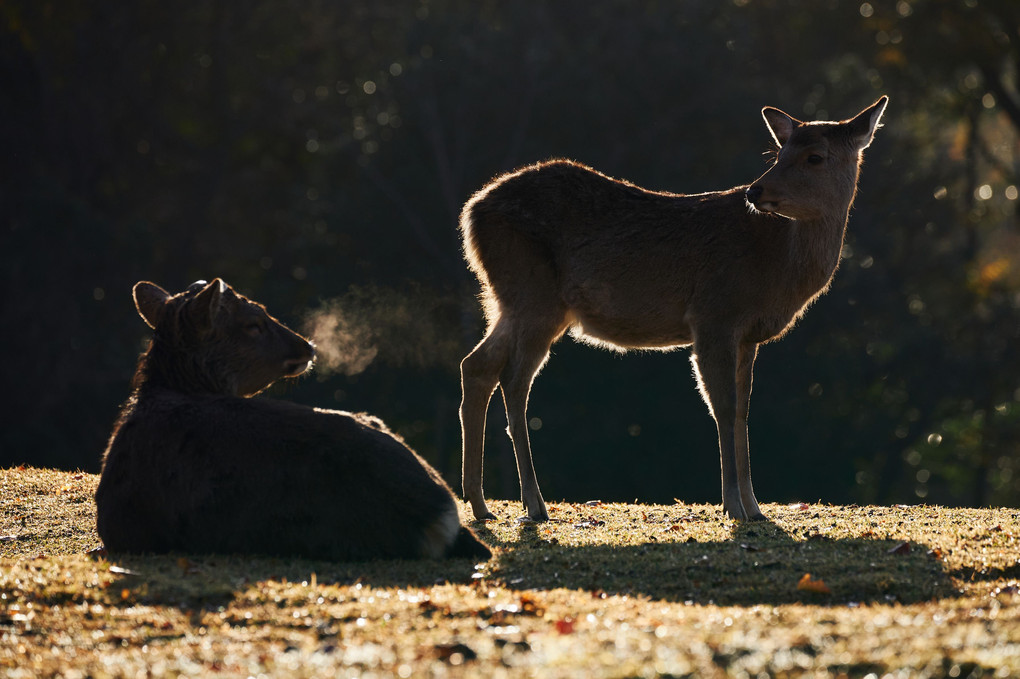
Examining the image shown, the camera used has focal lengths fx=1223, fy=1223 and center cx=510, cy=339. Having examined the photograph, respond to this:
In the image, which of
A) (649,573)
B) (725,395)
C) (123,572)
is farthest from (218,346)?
(725,395)

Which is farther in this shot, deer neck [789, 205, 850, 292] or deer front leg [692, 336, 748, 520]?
deer neck [789, 205, 850, 292]

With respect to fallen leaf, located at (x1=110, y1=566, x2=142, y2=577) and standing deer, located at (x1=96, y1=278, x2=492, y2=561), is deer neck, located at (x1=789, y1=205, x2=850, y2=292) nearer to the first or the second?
standing deer, located at (x1=96, y1=278, x2=492, y2=561)

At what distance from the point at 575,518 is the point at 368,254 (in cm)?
2105

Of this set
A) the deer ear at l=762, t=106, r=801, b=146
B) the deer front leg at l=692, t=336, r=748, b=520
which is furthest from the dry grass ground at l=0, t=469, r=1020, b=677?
the deer ear at l=762, t=106, r=801, b=146

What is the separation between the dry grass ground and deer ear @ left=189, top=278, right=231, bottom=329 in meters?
1.82

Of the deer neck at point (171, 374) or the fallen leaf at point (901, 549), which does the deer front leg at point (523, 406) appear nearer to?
the deer neck at point (171, 374)

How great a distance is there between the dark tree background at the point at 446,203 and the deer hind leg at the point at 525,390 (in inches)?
726

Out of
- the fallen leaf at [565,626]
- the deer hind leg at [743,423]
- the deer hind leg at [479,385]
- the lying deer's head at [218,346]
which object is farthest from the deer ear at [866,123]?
the fallen leaf at [565,626]

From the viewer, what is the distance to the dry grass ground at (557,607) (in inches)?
178

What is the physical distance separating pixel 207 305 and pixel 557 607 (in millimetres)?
3730

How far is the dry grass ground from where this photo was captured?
14.8ft

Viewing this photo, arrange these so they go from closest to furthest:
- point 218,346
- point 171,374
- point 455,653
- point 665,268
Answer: point 455,653, point 171,374, point 218,346, point 665,268

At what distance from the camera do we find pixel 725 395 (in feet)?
32.1

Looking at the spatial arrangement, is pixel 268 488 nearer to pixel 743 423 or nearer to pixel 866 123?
pixel 743 423
